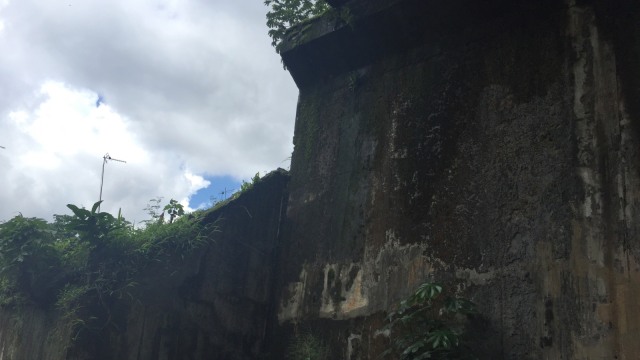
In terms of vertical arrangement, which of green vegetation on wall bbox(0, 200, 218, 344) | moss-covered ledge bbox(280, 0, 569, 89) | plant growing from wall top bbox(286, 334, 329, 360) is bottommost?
plant growing from wall top bbox(286, 334, 329, 360)

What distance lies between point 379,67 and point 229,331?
356 centimetres

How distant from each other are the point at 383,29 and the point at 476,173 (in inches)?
84.2

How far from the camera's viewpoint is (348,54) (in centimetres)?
721

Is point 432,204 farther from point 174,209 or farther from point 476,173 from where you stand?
point 174,209

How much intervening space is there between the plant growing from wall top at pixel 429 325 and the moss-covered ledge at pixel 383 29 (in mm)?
2651

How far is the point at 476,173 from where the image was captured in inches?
218

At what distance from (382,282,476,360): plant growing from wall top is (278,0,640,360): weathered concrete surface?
8.2 inches

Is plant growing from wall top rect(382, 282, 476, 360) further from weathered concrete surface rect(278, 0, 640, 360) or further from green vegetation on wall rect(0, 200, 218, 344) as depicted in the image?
green vegetation on wall rect(0, 200, 218, 344)

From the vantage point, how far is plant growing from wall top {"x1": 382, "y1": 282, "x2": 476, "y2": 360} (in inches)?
184

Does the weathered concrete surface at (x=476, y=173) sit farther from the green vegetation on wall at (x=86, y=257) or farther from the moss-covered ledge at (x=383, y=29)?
the green vegetation on wall at (x=86, y=257)

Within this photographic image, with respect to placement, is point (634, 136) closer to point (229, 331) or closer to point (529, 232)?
point (529, 232)

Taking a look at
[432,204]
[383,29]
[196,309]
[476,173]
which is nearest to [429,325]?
[432,204]

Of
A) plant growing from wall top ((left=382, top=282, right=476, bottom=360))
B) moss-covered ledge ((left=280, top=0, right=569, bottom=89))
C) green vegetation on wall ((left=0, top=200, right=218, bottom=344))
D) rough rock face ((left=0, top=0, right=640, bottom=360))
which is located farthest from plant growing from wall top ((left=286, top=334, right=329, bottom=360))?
moss-covered ledge ((left=280, top=0, right=569, bottom=89))

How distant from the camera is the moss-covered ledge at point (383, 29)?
5887mm
